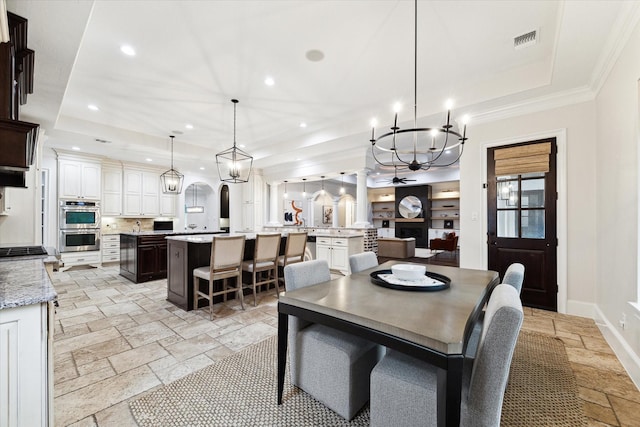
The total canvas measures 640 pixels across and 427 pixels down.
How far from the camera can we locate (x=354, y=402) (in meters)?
1.65

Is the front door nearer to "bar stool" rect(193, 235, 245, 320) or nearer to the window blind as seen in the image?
the window blind

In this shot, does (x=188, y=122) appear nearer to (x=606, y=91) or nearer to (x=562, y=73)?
(x=562, y=73)

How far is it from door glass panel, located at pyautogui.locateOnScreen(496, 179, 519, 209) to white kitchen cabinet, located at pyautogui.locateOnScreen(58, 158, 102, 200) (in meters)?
8.34

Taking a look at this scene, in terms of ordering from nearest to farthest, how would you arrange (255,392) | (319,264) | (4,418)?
(4,418), (255,392), (319,264)

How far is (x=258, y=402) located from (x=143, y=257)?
14.4 ft

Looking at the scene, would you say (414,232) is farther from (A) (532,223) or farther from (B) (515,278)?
(B) (515,278)

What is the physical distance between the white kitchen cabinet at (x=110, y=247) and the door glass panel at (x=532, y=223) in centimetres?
843

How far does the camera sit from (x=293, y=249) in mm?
4387

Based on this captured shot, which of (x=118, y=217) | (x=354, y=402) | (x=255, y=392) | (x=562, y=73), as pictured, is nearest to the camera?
(x=354, y=402)

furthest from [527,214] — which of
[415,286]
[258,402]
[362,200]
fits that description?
[258,402]

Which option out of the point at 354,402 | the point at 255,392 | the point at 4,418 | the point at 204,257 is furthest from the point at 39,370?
the point at 204,257

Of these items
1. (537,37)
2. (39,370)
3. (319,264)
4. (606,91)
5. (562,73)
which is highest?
(537,37)

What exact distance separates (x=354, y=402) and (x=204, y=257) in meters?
2.95

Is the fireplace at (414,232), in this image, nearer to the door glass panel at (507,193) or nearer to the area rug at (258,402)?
the door glass panel at (507,193)
